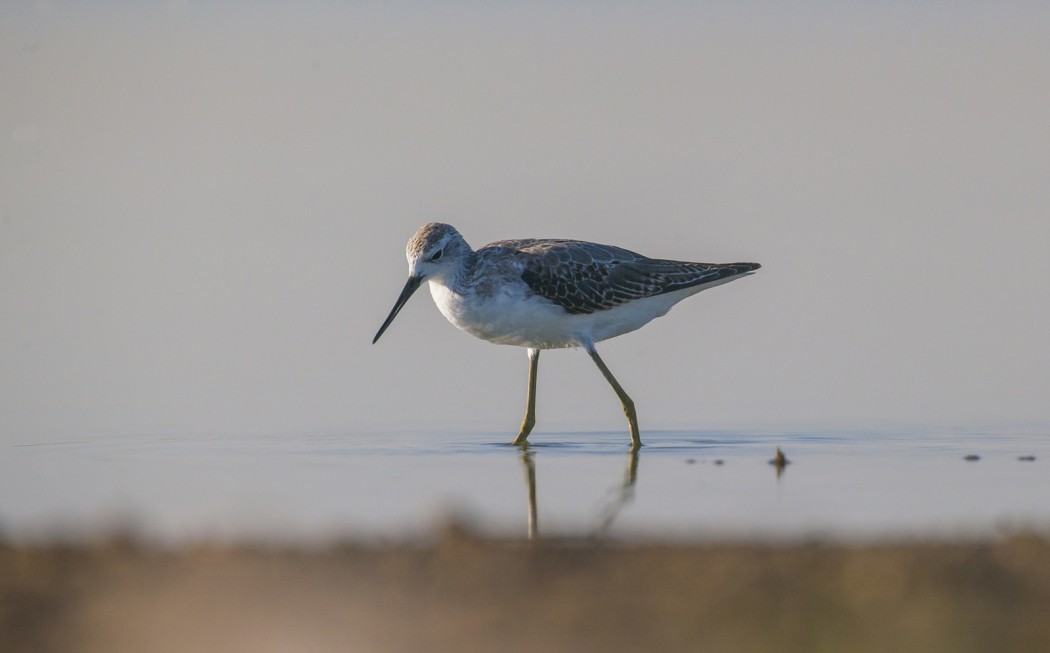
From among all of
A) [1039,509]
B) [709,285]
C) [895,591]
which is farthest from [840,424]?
[895,591]

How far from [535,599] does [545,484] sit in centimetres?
504

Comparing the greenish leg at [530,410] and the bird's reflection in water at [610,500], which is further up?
the greenish leg at [530,410]

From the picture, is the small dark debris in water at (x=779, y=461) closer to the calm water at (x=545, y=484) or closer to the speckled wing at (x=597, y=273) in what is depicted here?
the calm water at (x=545, y=484)

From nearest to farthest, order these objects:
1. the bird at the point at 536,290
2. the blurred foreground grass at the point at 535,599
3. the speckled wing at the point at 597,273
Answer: the blurred foreground grass at the point at 535,599
the bird at the point at 536,290
the speckled wing at the point at 597,273

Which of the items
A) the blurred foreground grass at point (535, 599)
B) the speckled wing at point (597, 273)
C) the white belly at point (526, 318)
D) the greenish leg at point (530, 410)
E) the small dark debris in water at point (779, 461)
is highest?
the speckled wing at point (597, 273)

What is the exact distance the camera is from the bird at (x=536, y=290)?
14859mm

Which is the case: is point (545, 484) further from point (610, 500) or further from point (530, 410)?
point (530, 410)

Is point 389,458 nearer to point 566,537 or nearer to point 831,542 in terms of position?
point 566,537

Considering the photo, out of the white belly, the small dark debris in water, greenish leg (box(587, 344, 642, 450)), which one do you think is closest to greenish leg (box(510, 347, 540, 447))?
the white belly

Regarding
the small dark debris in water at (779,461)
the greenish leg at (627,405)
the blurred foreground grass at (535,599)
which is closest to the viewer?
the blurred foreground grass at (535,599)

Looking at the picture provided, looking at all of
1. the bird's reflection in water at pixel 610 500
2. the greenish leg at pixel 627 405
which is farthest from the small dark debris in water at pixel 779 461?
the greenish leg at pixel 627 405

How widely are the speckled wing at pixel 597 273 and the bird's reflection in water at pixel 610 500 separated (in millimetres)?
1929

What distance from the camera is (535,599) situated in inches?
280

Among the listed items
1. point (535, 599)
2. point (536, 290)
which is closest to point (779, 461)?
point (536, 290)
